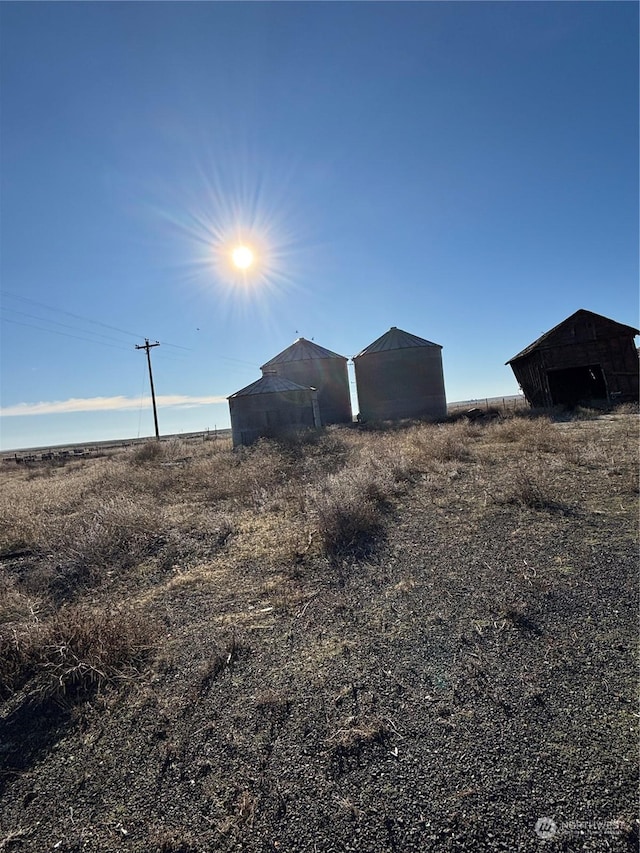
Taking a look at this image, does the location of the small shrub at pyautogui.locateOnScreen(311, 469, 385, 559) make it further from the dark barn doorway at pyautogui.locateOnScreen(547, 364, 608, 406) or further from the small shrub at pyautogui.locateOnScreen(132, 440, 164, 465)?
the dark barn doorway at pyautogui.locateOnScreen(547, 364, 608, 406)

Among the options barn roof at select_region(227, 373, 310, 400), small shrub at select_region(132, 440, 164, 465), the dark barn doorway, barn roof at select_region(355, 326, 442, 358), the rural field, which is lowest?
the rural field

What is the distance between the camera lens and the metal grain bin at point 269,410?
81.2ft

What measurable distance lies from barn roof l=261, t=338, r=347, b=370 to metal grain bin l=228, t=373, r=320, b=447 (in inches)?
227

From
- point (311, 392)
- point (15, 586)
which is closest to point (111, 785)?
point (15, 586)

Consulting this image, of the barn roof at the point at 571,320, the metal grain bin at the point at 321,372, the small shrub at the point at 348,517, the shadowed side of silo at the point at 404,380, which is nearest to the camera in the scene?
the small shrub at the point at 348,517

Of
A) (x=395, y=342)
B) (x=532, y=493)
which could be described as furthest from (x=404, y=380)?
(x=532, y=493)

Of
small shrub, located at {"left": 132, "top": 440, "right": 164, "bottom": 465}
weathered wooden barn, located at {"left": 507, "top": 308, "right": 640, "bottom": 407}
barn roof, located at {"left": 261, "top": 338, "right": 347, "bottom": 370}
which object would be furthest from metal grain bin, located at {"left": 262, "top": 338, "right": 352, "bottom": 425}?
weathered wooden barn, located at {"left": 507, "top": 308, "right": 640, "bottom": 407}

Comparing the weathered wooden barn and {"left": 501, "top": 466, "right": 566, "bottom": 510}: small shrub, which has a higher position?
the weathered wooden barn

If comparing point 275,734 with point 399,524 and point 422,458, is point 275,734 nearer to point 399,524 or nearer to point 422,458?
point 399,524

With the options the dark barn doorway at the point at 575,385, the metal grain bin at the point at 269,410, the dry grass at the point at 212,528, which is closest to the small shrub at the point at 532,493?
the dry grass at the point at 212,528

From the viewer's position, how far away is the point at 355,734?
2.55 meters

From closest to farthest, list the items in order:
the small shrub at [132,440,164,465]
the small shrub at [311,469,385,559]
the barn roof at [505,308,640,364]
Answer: the small shrub at [311,469,385,559] → the small shrub at [132,440,164,465] → the barn roof at [505,308,640,364]

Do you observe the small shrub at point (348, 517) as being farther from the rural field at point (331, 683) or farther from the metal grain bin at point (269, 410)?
the metal grain bin at point (269, 410)

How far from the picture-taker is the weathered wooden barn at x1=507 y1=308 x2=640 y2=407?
76.2 ft
